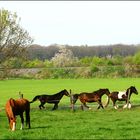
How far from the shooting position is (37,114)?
25953 mm

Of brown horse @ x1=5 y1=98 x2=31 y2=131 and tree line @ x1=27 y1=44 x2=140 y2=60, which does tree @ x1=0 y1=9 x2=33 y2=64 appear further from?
tree line @ x1=27 y1=44 x2=140 y2=60

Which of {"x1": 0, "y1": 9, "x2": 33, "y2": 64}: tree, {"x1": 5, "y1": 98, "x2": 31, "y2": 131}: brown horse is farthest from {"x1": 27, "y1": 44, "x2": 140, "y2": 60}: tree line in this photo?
{"x1": 5, "y1": 98, "x2": 31, "y2": 131}: brown horse

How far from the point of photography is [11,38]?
30.1m

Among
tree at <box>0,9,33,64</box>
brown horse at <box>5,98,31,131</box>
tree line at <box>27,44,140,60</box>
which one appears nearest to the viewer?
brown horse at <box>5,98,31,131</box>

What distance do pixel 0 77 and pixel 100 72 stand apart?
49.4 meters

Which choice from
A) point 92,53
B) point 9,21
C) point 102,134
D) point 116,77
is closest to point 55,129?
point 102,134

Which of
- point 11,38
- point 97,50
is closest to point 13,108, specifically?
point 11,38

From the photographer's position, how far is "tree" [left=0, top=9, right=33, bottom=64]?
29578 millimetres

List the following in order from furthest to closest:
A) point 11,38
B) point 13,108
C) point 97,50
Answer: point 97,50 < point 11,38 < point 13,108

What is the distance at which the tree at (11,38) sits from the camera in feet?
97.0

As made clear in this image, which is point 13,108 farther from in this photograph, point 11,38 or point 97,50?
point 97,50

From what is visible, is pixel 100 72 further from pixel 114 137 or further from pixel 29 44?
pixel 114 137

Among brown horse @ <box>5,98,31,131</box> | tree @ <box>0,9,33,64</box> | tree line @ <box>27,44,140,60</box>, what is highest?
tree line @ <box>27,44,140,60</box>

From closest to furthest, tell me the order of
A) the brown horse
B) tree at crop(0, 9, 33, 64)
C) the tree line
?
Result: 1. the brown horse
2. tree at crop(0, 9, 33, 64)
3. the tree line
